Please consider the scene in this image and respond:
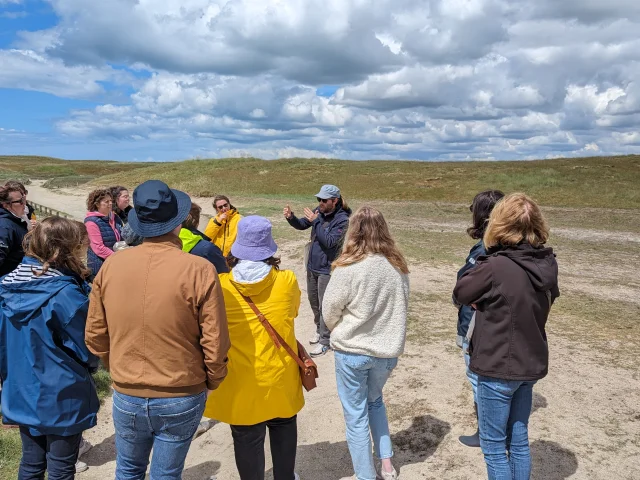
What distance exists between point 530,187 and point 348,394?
38.0 m

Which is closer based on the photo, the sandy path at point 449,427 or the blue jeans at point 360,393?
the blue jeans at point 360,393

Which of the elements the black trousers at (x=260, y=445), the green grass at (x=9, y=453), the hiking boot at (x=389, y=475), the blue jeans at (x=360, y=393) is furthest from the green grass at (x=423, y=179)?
the black trousers at (x=260, y=445)

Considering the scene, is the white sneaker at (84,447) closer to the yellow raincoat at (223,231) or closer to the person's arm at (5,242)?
the person's arm at (5,242)

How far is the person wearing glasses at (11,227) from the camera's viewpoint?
4.71 metres

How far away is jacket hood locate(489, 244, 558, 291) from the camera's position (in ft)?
9.84

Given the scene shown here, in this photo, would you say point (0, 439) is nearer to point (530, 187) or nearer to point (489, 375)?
point (489, 375)

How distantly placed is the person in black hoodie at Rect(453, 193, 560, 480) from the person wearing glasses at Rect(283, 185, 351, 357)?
2.48 metres

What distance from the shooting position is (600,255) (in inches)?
555

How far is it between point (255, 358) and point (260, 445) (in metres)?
0.60

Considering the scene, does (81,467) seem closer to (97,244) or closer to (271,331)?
(271,331)

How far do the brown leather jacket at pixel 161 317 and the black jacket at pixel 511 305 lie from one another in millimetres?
1449

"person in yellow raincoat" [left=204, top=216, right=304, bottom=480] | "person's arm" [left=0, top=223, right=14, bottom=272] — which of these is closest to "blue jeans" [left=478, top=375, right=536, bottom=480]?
"person in yellow raincoat" [left=204, top=216, right=304, bottom=480]

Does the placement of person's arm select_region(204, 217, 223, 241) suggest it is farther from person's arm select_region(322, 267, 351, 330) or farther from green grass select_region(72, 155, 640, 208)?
green grass select_region(72, 155, 640, 208)

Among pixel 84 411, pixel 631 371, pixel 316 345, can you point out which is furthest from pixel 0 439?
pixel 631 371
